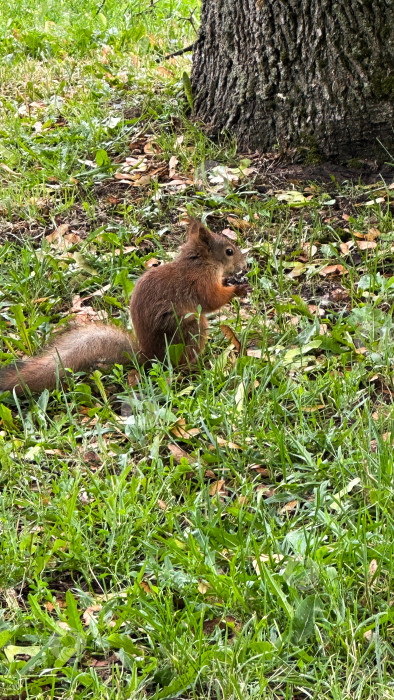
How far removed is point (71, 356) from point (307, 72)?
1.95 meters

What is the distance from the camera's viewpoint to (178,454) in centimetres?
295

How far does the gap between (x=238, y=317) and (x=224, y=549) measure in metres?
1.27

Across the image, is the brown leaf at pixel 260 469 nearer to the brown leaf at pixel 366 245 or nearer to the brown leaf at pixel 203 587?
the brown leaf at pixel 203 587

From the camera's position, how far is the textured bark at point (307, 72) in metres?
4.12

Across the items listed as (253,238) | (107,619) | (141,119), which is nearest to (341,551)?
(107,619)

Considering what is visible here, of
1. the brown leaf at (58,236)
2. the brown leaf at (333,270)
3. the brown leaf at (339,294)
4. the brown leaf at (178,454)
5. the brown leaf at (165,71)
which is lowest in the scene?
the brown leaf at (178,454)

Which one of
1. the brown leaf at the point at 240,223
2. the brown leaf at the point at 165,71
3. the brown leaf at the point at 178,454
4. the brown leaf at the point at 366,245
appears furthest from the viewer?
the brown leaf at the point at 165,71

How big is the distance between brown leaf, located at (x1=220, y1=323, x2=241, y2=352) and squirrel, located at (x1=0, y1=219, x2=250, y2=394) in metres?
0.08

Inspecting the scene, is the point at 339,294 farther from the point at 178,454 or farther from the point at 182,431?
the point at 178,454

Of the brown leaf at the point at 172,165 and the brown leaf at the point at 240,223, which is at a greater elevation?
the brown leaf at the point at 172,165

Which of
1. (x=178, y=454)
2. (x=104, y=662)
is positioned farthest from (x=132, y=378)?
(x=104, y=662)

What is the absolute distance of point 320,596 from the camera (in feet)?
7.17

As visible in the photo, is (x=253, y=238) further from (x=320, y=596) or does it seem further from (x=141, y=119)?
(x=320, y=596)

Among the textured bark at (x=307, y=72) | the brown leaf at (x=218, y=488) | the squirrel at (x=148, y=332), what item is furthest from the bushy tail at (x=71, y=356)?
the textured bark at (x=307, y=72)
